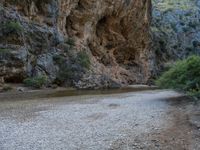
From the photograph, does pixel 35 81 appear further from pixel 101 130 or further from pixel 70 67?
pixel 101 130

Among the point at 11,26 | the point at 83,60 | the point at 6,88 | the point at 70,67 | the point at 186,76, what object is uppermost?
the point at 11,26

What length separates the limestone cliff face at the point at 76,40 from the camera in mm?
37513

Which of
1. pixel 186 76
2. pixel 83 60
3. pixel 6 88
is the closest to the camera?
pixel 186 76

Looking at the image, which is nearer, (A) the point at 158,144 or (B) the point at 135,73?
(A) the point at 158,144

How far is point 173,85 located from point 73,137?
40.7ft

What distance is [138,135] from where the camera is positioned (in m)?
11.2

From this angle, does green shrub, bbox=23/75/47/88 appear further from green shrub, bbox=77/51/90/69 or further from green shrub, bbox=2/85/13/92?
green shrub, bbox=77/51/90/69

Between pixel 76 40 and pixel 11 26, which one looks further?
pixel 76 40

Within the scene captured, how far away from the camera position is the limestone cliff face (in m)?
37.5

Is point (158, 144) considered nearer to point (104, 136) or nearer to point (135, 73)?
point (104, 136)

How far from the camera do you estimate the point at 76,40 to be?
→ 51.5 meters

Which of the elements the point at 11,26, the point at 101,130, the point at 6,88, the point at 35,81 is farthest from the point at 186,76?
the point at 11,26

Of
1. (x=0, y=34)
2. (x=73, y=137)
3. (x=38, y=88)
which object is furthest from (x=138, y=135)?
(x=0, y=34)

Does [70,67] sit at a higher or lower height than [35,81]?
higher
